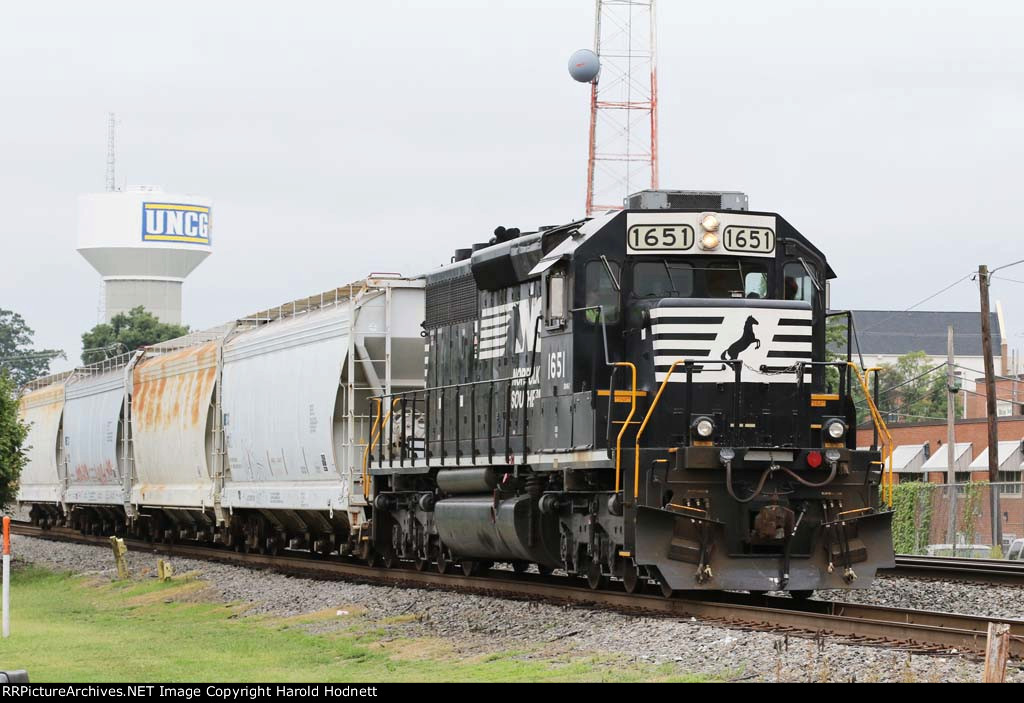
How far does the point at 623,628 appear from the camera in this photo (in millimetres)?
14383

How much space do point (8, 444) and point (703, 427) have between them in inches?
778

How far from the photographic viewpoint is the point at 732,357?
52.4 feet

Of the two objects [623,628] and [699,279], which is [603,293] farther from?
[623,628]

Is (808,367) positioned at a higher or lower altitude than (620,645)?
higher

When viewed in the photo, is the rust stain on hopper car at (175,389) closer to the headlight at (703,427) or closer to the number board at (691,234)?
the number board at (691,234)

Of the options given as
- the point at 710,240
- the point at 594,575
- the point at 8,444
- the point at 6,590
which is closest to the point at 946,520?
the point at 594,575

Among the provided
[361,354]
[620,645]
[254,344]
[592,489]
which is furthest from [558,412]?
[254,344]

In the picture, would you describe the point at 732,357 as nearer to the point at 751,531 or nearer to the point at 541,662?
the point at 751,531

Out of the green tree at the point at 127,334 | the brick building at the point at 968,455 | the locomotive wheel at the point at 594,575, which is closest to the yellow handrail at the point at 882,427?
the locomotive wheel at the point at 594,575

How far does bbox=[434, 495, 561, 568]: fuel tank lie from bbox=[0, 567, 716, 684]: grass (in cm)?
195

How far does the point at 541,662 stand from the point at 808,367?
4.88 m

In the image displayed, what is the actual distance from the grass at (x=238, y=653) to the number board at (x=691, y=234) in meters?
4.74

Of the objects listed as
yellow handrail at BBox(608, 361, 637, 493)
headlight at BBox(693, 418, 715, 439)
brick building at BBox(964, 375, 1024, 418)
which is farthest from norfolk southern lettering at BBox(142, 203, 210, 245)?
headlight at BBox(693, 418, 715, 439)

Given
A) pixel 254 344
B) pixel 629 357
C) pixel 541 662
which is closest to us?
pixel 541 662
